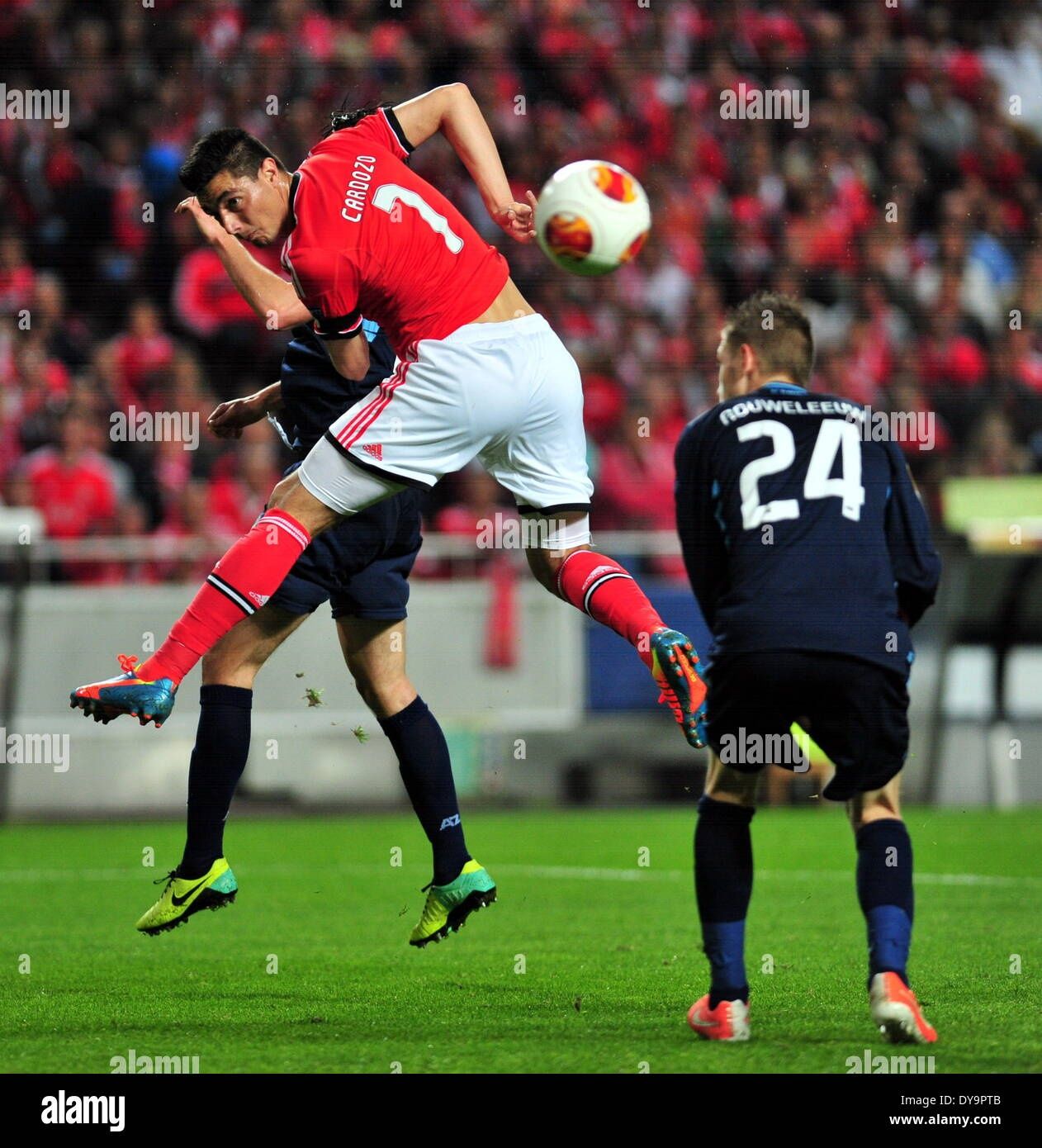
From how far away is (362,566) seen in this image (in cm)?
543

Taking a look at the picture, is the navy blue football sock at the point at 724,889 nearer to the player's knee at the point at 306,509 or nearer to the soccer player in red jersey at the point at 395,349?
the soccer player in red jersey at the point at 395,349

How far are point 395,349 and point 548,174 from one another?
7.35 m

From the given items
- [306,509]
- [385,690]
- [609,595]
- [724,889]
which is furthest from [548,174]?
[724,889]

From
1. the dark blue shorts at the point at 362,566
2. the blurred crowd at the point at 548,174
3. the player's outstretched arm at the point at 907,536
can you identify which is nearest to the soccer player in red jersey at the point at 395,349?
the dark blue shorts at the point at 362,566

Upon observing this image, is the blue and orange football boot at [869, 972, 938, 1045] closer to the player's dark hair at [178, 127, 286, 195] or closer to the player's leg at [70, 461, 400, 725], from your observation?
the player's leg at [70, 461, 400, 725]

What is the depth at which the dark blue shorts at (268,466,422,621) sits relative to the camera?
527 cm

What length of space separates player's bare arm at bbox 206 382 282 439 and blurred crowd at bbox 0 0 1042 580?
5.49 m

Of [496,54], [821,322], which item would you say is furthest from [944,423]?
[496,54]

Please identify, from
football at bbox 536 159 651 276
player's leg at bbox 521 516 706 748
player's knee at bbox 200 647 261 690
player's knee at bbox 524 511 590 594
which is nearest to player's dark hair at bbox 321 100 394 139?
football at bbox 536 159 651 276

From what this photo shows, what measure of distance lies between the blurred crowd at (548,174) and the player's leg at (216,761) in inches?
223

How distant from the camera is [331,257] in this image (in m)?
4.68

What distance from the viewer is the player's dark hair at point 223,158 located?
4742 millimetres

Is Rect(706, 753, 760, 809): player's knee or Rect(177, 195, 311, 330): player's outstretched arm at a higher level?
Rect(177, 195, 311, 330): player's outstretched arm
